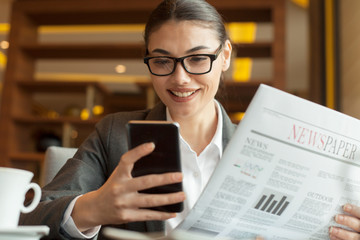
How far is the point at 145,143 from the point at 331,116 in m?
0.33

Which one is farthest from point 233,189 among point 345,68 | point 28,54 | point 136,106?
point 136,106

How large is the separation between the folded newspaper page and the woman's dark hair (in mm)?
496

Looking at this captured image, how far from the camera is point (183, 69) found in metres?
1.10

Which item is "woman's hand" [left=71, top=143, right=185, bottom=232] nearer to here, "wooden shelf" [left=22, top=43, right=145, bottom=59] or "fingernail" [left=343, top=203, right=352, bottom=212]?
"fingernail" [left=343, top=203, right=352, bottom=212]

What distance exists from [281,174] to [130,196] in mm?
265

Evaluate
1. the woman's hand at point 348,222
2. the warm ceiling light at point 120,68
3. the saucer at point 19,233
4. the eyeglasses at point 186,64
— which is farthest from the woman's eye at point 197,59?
the warm ceiling light at point 120,68

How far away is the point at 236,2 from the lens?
3520mm

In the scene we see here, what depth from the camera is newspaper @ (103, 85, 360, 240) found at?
756 mm

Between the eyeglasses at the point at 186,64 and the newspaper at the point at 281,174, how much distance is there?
1.25 ft

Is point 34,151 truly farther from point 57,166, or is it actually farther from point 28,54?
point 57,166

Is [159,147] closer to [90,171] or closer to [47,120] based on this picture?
[90,171]

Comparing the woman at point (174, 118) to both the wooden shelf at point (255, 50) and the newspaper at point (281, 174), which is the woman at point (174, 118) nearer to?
the newspaper at point (281, 174)

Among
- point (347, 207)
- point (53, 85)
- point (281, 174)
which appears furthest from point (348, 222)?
point (53, 85)

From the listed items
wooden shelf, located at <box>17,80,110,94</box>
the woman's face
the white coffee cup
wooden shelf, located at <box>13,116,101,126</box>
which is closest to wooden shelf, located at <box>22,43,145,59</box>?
wooden shelf, located at <box>17,80,110,94</box>
